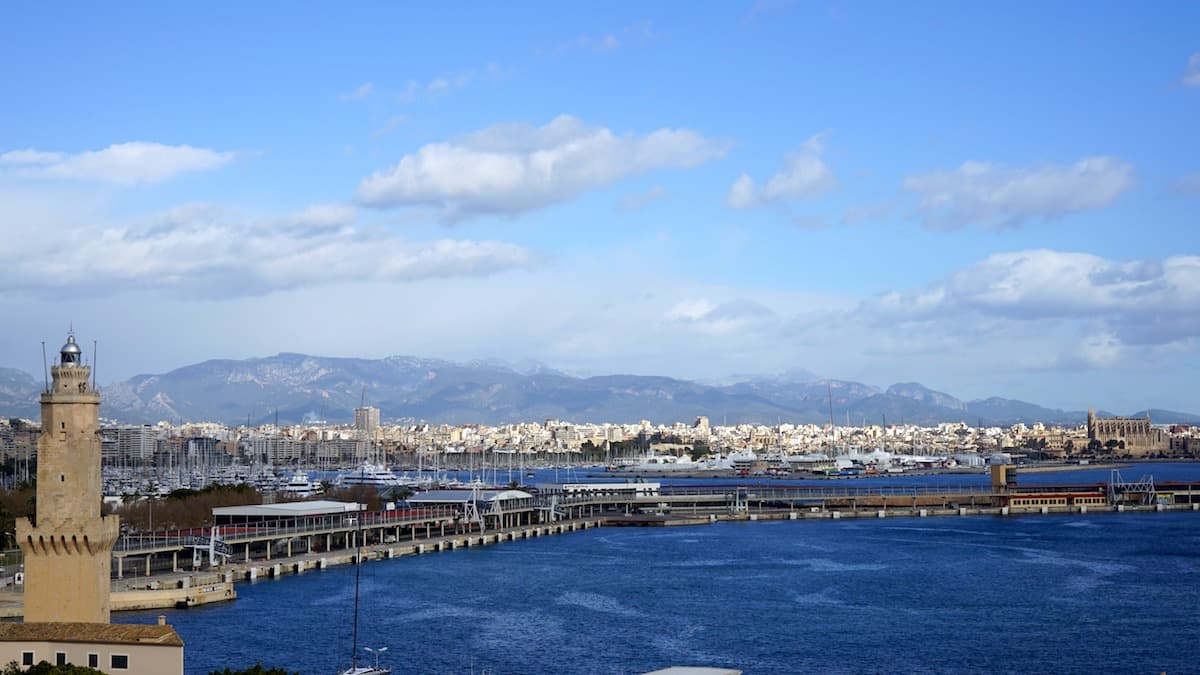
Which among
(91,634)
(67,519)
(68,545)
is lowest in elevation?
(91,634)

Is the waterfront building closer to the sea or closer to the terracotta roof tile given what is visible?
the terracotta roof tile

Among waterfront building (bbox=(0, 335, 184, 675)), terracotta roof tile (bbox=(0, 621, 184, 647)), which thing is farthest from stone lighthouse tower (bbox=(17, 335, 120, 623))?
terracotta roof tile (bbox=(0, 621, 184, 647))

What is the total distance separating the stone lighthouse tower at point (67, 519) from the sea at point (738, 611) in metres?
9.77

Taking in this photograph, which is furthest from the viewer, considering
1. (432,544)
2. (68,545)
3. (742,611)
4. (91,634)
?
(432,544)

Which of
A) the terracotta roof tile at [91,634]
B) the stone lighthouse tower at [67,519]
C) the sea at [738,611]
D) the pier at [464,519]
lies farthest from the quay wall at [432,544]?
the terracotta roof tile at [91,634]

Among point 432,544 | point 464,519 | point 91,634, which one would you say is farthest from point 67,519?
point 464,519

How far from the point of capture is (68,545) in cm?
2386

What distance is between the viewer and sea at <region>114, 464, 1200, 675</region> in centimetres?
3597

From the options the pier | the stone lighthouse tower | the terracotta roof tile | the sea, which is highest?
the stone lighthouse tower

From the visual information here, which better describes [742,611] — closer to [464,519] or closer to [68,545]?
[68,545]

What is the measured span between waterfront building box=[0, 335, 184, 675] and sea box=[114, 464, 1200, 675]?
32.1 ft

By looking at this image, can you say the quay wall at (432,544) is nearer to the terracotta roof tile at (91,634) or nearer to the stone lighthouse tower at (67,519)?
the stone lighthouse tower at (67,519)

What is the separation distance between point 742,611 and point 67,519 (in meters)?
26.6

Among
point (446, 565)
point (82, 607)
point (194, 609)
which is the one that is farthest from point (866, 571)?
point (82, 607)
